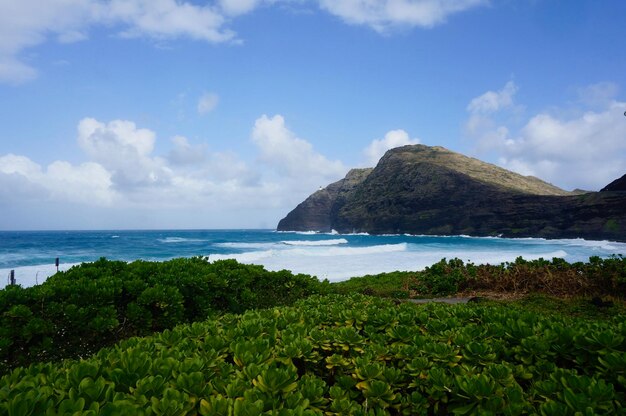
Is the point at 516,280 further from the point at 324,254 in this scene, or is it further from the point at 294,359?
the point at 324,254

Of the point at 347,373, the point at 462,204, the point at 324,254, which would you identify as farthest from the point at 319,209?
the point at 347,373

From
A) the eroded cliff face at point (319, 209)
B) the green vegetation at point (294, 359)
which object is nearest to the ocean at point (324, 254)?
the green vegetation at point (294, 359)

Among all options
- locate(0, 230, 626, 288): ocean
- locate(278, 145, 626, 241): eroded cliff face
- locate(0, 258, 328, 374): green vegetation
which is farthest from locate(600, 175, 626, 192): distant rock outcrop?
locate(0, 258, 328, 374): green vegetation

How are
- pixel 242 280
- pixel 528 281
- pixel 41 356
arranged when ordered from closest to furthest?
pixel 41 356, pixel 242 280, pixel 528 281

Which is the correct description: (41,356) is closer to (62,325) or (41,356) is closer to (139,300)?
(62,325)

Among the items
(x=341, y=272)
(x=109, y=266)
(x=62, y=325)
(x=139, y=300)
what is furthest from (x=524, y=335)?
(x=341, y=272)

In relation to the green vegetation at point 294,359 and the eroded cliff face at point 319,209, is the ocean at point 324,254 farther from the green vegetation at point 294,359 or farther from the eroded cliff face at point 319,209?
the eroded cliff face at point 319,209
